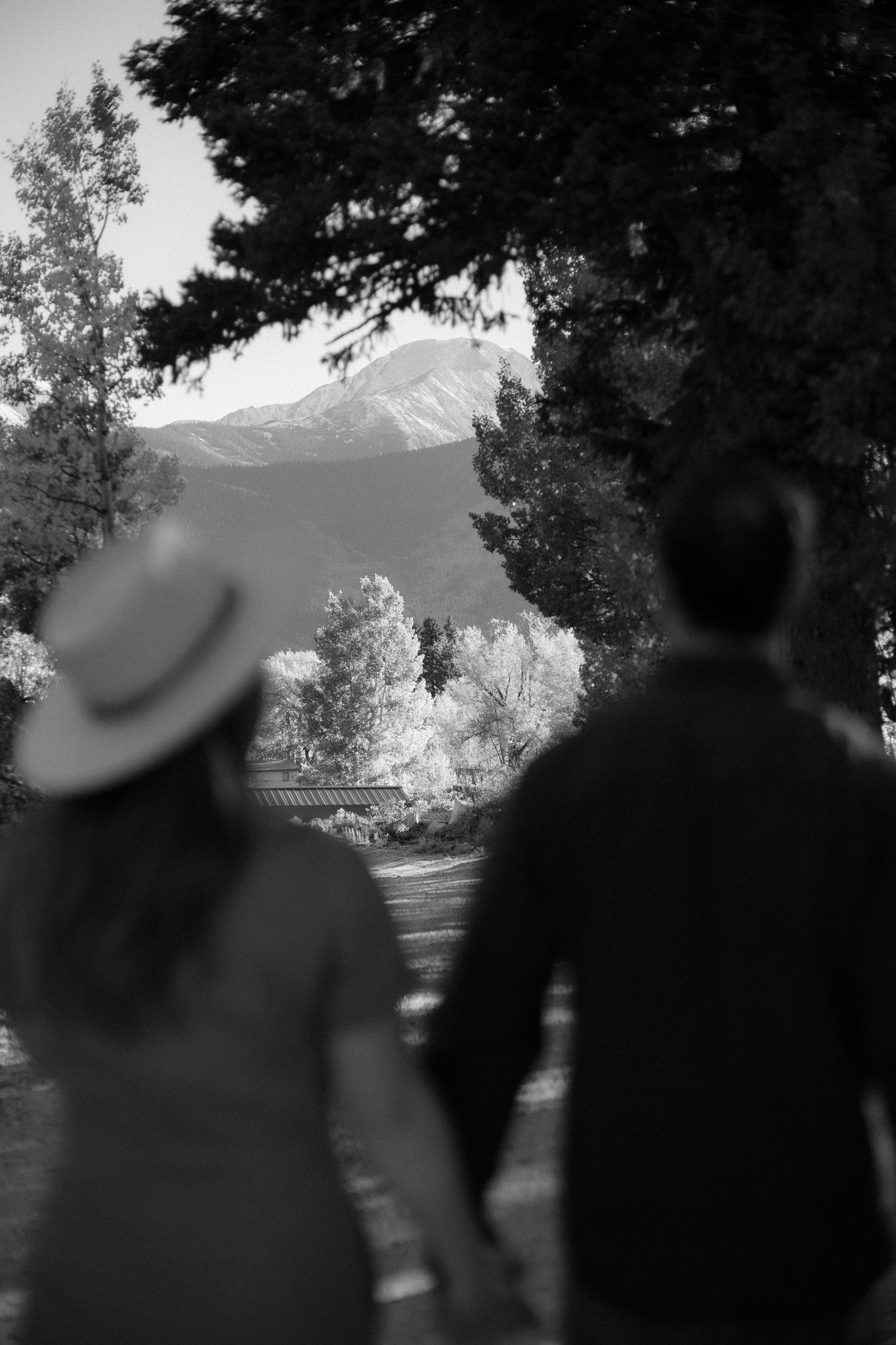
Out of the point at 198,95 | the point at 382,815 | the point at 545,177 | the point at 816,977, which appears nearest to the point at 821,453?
the point at 545,177

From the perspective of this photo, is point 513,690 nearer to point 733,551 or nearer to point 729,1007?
point 733,551

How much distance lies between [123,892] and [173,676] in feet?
0.94

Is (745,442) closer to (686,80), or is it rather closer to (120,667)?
(686,80)

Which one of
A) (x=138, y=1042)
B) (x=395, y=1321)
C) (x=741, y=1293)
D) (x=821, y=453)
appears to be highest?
(x=821, y=453)

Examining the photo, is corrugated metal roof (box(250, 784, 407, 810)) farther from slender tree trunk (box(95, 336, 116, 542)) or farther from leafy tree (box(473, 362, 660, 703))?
slender tree trunk (box(95, 336, 116, 542))

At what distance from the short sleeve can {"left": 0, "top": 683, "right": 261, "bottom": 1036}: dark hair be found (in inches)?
5.7

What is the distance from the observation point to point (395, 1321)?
4586 mm

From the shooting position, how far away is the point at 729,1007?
1.87m

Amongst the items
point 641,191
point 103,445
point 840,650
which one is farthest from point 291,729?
point 641,191

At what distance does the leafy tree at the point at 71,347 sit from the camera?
70.6ft

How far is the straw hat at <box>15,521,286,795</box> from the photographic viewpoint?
1907 millimetres

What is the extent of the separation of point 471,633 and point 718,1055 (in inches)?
3642

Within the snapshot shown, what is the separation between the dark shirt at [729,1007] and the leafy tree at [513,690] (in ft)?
202

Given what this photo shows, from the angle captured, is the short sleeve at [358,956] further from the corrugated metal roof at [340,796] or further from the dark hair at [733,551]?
the corrugated metal roof at [340,796]
